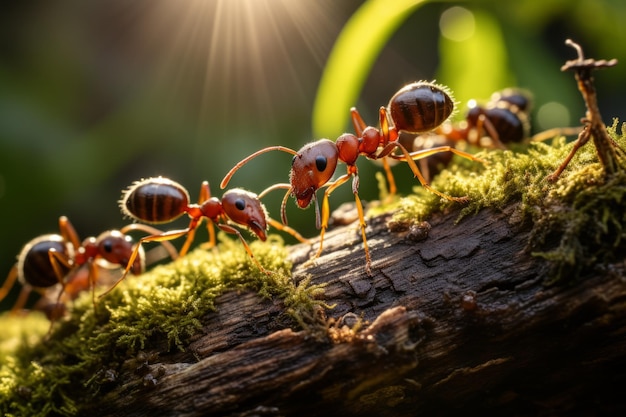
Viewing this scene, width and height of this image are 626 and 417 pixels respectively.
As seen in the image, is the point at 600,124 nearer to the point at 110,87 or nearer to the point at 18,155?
the point at 18,155

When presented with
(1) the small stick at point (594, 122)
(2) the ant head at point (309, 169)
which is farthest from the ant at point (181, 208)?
(1) the small stick at point (594, 122)

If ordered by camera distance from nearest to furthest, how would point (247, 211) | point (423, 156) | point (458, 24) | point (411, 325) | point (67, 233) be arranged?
point (411, 325), point (423, 156), point (247, 211), point (67, 233), point (458, 24)

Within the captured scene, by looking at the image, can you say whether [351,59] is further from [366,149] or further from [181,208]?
[181,208]

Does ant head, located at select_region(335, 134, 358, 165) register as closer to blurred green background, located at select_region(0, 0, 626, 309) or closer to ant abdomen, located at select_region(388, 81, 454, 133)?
ant abdomen, located at select_region(388, 81, 454, 133)

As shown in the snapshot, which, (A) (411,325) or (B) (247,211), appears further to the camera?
(B) (247,211)

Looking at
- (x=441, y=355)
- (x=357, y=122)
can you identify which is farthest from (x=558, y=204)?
(x=357, y=122)

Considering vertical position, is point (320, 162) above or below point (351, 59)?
below
